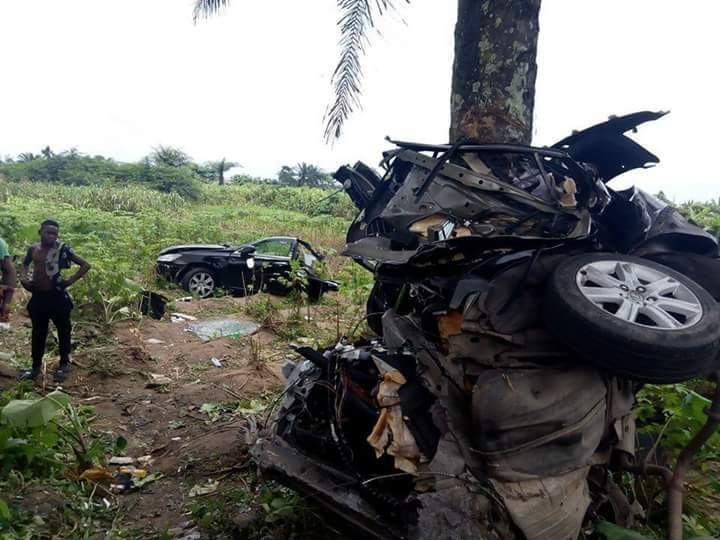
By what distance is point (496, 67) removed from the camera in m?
4.32

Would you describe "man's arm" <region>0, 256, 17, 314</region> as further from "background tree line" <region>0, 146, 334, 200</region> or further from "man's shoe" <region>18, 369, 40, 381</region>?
"background tree line" <region>0, 146, 334, 200</region>

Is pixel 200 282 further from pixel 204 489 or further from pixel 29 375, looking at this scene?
pixel 204 489

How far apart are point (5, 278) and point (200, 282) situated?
4.59m

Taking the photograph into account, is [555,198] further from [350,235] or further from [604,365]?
[350,235]

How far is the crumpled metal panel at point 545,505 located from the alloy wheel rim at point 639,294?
0.77 meters

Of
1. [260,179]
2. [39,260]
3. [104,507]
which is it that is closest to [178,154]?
[260,179]

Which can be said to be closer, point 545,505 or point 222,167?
point 545,505

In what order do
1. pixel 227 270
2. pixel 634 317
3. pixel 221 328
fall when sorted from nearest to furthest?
pixel 634 317
pixel 221 328
pixel 227 270

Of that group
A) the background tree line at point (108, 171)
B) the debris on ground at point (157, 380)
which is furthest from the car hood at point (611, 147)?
the background tree line at point (108, 171)

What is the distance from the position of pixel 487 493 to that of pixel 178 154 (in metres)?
43.4

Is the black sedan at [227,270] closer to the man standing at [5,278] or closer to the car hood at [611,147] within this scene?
the man standing at [5,278]

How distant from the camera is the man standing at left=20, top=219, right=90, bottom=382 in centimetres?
547

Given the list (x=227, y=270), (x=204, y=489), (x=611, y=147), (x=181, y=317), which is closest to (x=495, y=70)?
(x=611, y=147)

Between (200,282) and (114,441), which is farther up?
(114,441)
